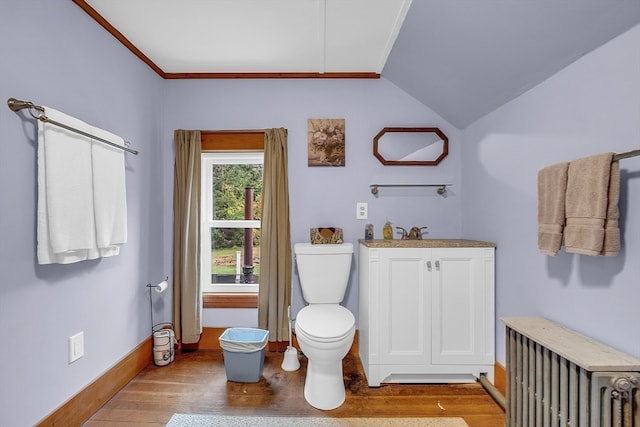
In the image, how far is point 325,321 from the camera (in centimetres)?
189

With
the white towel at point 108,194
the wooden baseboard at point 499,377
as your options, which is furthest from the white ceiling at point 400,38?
the wooden baseboard at point 499,377

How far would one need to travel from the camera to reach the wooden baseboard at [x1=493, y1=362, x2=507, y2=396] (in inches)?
Result: 76.3

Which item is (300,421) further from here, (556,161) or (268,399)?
(556,161)

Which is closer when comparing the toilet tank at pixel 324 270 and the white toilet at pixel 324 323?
the white toilet at pixel 324 323

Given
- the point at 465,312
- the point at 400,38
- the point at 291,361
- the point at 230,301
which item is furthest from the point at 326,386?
the point at 400,38

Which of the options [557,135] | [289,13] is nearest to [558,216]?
[557,135]

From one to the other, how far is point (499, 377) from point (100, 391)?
2.43 m

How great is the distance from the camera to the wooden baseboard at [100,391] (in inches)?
61.5

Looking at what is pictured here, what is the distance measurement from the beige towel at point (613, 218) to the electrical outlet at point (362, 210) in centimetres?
157

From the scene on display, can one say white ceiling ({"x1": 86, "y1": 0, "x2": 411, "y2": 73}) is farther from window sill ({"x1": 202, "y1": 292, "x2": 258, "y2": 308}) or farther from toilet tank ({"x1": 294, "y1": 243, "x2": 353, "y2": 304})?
window sill ({"x1": 202, "y1": 292, "x2": 258, "y2": 308})

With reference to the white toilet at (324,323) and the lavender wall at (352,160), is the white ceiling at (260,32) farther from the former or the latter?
the white toilet at (324,323)

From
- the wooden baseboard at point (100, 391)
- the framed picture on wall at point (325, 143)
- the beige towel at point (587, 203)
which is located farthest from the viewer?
the framed picture on wall at point (325, 143)

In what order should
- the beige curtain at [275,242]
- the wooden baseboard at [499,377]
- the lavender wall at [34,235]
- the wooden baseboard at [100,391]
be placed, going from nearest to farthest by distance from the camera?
the lavender wall at [34,235] → the wooden baseboard at [100,391] → the wooden baseboard at [499,377] → the beige curtain at [275,242]

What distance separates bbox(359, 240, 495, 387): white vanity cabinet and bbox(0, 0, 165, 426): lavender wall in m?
1.64
